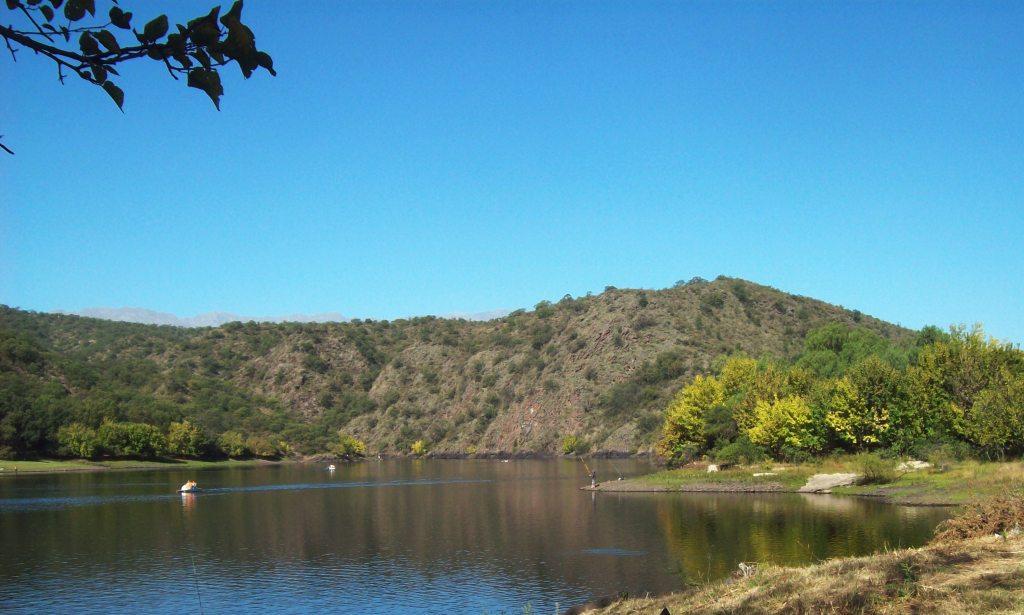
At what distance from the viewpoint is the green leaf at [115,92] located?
5125 mm

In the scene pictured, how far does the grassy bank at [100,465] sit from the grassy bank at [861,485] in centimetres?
8260

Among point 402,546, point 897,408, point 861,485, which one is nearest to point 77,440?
point 402,546

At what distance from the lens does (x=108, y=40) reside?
512 centimetres

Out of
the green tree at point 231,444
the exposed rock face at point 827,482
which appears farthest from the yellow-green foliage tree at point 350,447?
the exposed rock face at point 827,482

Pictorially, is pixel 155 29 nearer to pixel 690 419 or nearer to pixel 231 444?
pixel 690 419

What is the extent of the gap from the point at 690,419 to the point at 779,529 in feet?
153

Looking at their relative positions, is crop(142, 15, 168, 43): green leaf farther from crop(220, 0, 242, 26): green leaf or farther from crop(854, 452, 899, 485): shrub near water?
crop(854, 452, 899, 485): shrub near water

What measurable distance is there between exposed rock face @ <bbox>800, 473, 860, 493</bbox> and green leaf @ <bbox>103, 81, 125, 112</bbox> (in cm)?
6322

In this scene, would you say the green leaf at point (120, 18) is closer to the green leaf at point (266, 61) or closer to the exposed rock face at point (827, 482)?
the green leaf at point (266, 61)

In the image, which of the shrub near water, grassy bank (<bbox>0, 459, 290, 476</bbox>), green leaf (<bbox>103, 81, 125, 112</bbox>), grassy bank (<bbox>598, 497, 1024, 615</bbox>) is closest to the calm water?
the shrub near water

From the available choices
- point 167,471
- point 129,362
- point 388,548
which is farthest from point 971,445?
point 129,362

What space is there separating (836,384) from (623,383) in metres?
101

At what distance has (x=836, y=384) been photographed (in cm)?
7000

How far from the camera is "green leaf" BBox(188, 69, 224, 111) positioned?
16.9 ft
